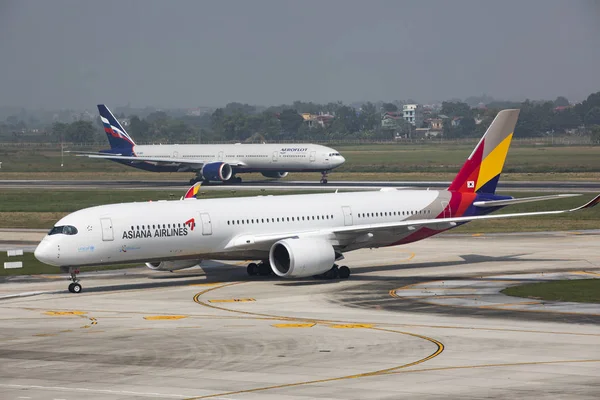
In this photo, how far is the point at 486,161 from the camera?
61.1 m

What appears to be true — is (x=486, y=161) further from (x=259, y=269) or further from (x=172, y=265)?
(x=172, y=265)

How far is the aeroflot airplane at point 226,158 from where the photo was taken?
13512 cm

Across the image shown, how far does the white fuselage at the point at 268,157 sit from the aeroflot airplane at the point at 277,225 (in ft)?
243

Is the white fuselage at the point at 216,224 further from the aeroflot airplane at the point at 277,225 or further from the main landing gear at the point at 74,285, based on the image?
the main landing gear at the point at 74,285

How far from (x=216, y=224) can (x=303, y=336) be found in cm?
1636

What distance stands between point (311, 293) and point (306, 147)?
88.2 meters

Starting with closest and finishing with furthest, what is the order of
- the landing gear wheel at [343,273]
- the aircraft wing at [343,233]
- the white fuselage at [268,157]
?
the aircraft wing at [343,233] < the landing gear wheel at [343,273] < the white fuselage at [268,157]

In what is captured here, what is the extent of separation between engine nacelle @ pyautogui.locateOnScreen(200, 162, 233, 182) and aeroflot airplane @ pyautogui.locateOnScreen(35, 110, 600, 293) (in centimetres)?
7359

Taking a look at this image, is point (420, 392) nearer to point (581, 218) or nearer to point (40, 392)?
point (40, 392)

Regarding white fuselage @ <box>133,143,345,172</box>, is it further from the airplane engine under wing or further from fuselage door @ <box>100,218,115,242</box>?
fuselage door @ <box>100,218,115,242</box>

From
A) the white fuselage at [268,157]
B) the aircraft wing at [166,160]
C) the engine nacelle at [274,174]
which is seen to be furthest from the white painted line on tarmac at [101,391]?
the engine nacelle at [274,174]

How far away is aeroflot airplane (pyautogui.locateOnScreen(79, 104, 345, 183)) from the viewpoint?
5320 inches

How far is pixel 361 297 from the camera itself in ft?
156

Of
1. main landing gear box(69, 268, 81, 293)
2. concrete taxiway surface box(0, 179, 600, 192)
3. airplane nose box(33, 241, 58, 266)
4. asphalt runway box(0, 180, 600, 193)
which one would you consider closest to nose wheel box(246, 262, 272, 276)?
main landing gear box(69, 268, 81, 293)
